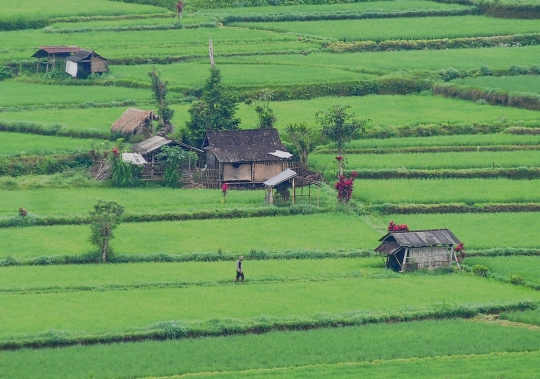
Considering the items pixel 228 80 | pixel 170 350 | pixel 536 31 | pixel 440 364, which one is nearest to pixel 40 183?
pixel 228 80

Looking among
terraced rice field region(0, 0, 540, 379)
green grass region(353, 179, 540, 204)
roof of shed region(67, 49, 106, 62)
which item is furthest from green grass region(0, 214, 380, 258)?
roof of shed region(67, 49, 106, 62)

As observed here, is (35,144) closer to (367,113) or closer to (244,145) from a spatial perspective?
(244,145)

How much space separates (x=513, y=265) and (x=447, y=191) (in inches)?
329

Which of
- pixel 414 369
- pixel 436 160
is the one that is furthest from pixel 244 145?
pixel 414 369

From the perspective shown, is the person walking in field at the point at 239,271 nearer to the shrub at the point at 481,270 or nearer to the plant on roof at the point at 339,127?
the shrub at the point at 481,270

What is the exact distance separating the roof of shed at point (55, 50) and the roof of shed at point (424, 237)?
28.1m

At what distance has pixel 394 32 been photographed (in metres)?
74.4

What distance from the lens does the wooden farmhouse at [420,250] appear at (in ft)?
141

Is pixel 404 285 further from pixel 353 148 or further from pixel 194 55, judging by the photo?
pixel 194 55

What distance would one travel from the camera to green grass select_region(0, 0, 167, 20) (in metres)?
77.6

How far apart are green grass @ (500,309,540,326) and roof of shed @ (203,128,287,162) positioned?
17.3 metres

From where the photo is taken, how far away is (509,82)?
6456 centimetres

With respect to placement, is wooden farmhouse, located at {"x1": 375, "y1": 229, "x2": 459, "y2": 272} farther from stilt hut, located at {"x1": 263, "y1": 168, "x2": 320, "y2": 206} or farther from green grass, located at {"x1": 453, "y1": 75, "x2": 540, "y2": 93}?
green grass, located at {"x1": 453, "y1": 75, "x2": 540, "y2": 93}

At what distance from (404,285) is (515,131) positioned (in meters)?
18.9
